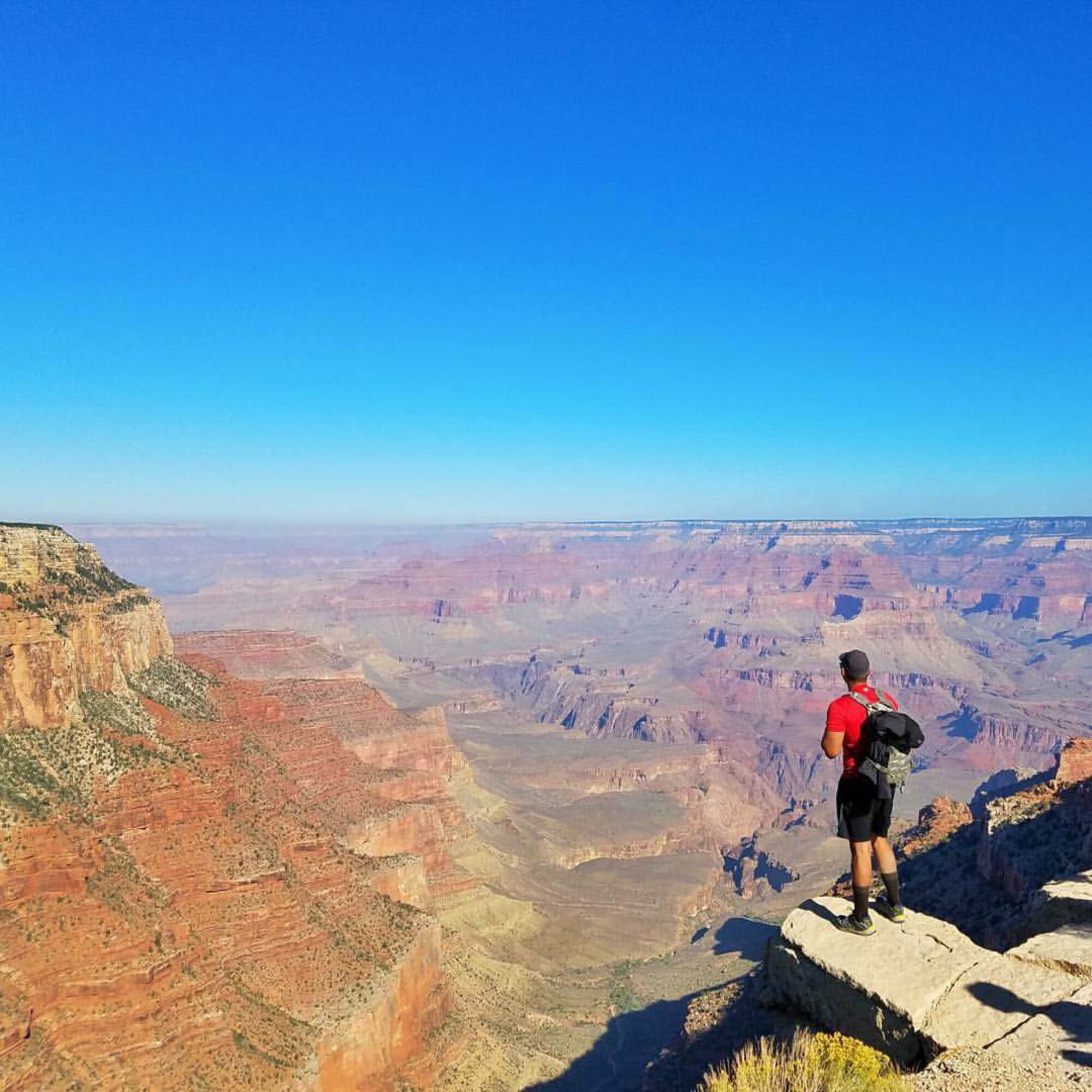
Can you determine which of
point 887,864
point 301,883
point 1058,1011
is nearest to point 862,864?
point 887,864

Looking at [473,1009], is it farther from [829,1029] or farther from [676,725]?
[676,725]

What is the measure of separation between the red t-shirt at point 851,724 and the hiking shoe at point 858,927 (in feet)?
7.35

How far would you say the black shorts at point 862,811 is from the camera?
10531 millimetres

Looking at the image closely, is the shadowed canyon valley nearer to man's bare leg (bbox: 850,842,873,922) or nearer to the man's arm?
man's bare leg (bbox: 850,842,873,922)

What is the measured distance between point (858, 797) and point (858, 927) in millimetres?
2024

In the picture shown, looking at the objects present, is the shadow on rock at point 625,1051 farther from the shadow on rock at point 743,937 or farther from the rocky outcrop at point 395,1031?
the shadow on rock at point 743,937

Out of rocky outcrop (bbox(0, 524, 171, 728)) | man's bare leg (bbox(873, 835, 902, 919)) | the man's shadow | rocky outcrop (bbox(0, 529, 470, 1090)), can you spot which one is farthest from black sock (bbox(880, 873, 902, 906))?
rocky outcrop (bbox(0, 524, 171, 728))

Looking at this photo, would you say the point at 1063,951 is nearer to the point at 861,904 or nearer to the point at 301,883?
the point at 861,904

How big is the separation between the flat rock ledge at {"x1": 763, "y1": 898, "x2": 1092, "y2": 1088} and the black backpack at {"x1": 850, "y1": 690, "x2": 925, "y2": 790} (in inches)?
Answer: 88.4

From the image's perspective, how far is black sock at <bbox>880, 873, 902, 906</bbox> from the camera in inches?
435

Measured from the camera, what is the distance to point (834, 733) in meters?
10.2

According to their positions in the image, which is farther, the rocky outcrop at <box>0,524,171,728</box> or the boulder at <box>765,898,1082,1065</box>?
the rocky outcrop at <box>0,524,171,728</box>

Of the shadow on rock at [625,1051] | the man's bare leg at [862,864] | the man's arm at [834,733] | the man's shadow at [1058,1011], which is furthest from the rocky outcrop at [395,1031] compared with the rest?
the man's arm at [834,733]

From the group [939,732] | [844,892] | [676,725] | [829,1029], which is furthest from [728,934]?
[939,732]
